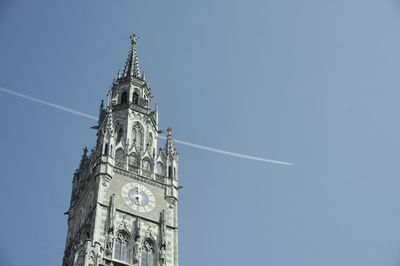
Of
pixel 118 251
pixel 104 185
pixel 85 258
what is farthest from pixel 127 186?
pixel 85 258

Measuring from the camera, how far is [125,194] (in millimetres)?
58875

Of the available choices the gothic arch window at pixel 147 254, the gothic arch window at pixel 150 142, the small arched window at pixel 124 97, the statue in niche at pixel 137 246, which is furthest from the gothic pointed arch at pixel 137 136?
the gothic arch window at pixel 147 254

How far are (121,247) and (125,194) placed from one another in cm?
564

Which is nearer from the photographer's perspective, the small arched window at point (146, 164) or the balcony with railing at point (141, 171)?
the balcony with railing at point (141, 171)

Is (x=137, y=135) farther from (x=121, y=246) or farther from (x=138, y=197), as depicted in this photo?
(x=121, y=246)

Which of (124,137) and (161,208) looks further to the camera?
(124,137)

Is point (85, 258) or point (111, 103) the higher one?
point (111, 103)

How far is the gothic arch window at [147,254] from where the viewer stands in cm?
5506

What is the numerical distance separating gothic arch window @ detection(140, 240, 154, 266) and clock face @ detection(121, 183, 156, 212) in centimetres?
337

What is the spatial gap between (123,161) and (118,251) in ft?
34.4

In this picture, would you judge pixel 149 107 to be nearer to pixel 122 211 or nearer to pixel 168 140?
pixel 168 140

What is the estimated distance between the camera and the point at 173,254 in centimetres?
Result: 5666

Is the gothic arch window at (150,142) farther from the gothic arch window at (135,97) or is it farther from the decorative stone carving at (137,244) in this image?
the decorative stone carving at (137,244)

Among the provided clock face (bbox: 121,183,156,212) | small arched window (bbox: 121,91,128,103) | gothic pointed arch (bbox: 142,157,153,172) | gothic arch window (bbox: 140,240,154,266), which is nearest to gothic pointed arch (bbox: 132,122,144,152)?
gothic pointed arch (bbox: 142,157,153,172)
